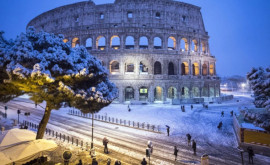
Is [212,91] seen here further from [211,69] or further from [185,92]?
[185,92]

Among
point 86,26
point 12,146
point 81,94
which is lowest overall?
point 12,146

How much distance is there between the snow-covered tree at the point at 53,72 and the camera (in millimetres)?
7742

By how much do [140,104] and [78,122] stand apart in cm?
1294

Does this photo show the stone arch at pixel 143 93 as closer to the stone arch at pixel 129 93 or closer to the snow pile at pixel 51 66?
the stone arch at pixel 129 93

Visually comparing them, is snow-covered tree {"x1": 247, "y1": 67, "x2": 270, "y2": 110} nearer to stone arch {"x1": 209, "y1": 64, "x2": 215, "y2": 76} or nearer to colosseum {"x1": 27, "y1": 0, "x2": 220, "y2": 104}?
colosseum {"x1": 27, "y1": 0, "x2": 220, "y2": 104}

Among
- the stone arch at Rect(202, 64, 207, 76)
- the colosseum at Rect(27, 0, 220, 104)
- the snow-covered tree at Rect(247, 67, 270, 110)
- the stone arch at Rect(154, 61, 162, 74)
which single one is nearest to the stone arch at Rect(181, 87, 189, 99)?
the colosseum at Rect(27, 0, 220, 104)

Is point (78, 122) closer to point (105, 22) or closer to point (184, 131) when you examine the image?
point (184, 131)

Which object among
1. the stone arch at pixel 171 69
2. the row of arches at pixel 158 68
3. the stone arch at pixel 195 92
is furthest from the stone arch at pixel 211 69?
the stone arch at pixel 171 69

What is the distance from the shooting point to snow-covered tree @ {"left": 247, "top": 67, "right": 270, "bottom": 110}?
7.88m

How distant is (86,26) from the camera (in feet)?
106

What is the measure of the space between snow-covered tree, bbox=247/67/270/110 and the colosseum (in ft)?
59.7

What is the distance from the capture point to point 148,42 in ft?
99.9

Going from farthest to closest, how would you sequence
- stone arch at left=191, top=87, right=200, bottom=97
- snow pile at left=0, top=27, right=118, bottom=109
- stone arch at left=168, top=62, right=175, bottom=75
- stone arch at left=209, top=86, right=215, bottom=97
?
stone arch at left=209, top=86, right=215, bottom=97 < stone arch at left=191, top=87, right=200, bottom=97 < stone arch at left=168, top=62, right=175, bottom=75 < snow pile at left=0, top=27, right=118, bottom=109

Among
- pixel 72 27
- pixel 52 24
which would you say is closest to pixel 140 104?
pixel 72 27
